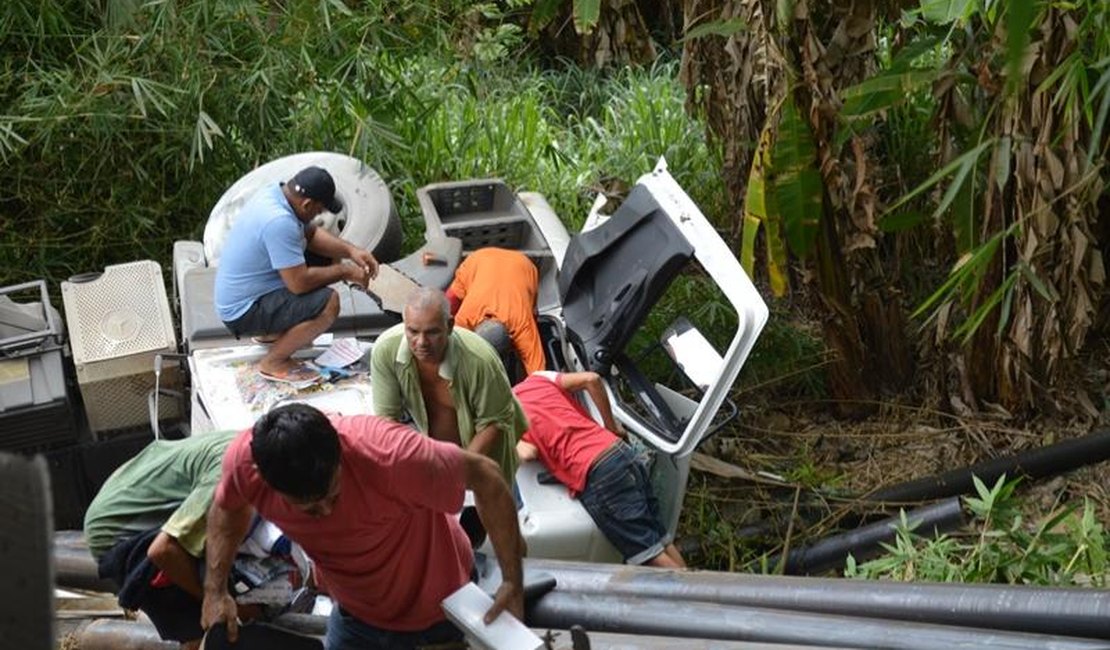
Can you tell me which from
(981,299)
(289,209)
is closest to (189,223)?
(289,209)

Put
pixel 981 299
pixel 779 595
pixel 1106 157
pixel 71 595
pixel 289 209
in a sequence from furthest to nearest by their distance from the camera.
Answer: pixel 981 299, pixel 1106 157, pixel 289 209, pixel 71 595, pixel 779 595

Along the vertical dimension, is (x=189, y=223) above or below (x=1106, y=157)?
below

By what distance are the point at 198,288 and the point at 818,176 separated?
2951 millimetres

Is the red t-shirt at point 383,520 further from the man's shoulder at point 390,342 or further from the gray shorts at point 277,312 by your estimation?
the gray shorts at point 277,312

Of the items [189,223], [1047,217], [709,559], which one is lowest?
[709,559]

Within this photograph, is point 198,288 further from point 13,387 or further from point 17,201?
point 17,201

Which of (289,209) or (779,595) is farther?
(289,209)

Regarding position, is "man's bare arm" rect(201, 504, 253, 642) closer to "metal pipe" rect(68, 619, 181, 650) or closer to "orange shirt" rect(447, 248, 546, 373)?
"metal pipe" rect(68, 619, 181, 650)

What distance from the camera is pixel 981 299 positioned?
7.58m

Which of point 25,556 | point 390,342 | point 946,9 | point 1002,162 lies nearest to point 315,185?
point 390,342

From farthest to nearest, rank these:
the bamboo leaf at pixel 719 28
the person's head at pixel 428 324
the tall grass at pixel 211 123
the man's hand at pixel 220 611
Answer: the tall grass at pixel 211 123 → the bamboo leaf at pixel 719 28 → the person's head at pixel 428 324 → the man's hand at pixel 220 611

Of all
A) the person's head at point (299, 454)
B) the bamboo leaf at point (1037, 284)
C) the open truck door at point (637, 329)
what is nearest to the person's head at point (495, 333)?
the open truck door at point (637, 329)

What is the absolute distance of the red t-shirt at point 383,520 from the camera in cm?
384

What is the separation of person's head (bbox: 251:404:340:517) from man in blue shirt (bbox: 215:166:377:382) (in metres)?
2.96
